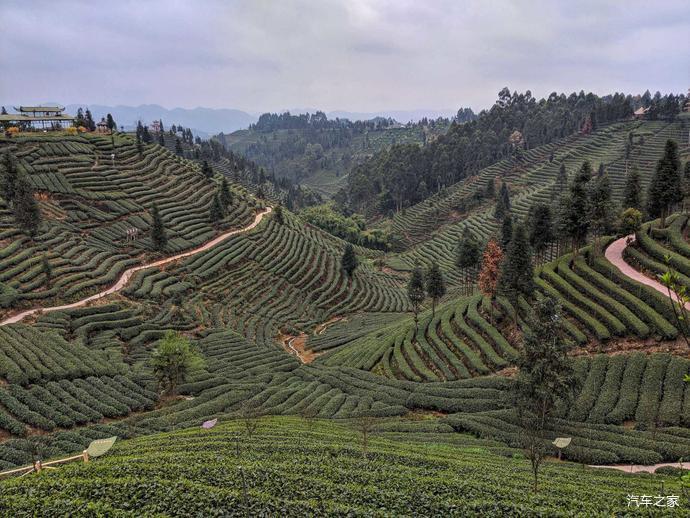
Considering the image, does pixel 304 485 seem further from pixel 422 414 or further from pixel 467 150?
pixel 467 150

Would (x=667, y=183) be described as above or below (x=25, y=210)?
above

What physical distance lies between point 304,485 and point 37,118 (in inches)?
4531

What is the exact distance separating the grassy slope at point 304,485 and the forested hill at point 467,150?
13772 centimetres

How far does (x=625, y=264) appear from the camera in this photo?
4316 centimetres

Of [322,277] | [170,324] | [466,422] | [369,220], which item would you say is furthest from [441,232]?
[466,422]

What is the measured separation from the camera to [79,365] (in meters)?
32.8

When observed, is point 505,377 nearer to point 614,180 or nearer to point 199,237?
point 199,237

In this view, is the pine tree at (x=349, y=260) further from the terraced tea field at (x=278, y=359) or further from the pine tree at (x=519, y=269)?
the pine tree at (x=519, y=269)

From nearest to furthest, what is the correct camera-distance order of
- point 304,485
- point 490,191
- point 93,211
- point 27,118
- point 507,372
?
point 304,485 < point 507,372 < point 93,211 < point 27,118 < point 490,191

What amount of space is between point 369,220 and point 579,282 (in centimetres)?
11930

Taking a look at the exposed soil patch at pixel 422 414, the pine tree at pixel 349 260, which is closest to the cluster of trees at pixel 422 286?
the exposed soil patch at pixel 422 414

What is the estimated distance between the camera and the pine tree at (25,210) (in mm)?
51469

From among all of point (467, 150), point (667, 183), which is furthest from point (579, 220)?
point (467, 150)

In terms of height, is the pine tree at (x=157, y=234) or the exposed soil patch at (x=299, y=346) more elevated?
the pine tree at (x=157, y=234)
